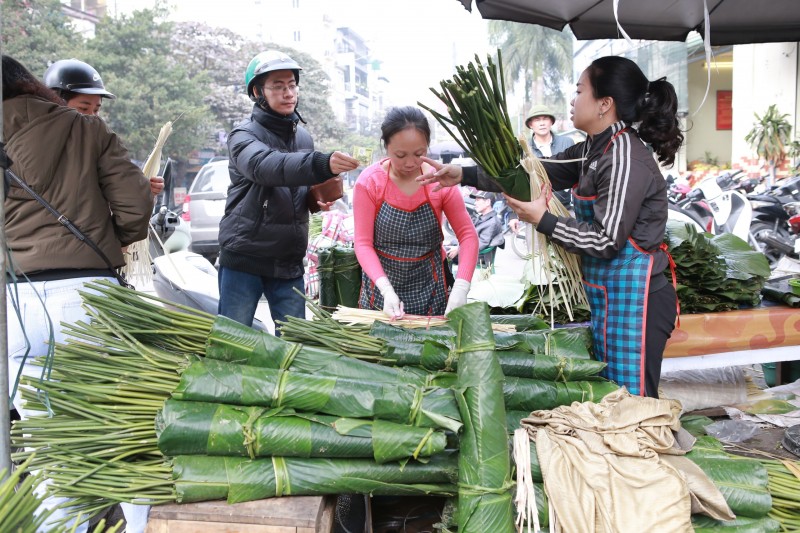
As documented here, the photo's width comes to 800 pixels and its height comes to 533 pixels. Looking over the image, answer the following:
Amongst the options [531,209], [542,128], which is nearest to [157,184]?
[531,209]

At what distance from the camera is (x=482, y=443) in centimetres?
152

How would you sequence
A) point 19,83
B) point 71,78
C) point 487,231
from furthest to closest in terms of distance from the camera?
point 487,231 → point 71,78 → point 19,83

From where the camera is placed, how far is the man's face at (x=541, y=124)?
614 centimetres

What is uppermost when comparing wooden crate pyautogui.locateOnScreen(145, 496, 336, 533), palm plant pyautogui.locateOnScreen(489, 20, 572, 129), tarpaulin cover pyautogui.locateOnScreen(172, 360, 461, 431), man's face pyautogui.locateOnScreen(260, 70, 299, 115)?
palm plant pyautogui.locateOnScreen(489, 20, 572, 129)

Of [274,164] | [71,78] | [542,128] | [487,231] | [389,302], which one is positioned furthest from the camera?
[487,231]

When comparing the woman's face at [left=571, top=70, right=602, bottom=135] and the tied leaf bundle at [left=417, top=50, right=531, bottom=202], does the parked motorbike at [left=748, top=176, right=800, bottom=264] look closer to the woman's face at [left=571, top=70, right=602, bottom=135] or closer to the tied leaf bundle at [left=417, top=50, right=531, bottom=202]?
the woman's face at [left=571, top=70, right=602, bottom=135]

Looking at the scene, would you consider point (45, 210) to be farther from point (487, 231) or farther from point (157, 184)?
point (487, 231)

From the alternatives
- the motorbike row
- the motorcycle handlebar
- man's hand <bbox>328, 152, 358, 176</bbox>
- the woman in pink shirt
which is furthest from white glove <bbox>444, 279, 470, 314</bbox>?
the motorbike row

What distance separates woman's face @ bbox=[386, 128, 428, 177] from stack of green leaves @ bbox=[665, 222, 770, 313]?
1401 mm

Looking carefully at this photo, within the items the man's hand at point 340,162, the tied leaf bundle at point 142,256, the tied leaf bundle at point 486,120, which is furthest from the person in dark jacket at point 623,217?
the tied leaf bundle at point 142,256

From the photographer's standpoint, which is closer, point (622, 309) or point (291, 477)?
point (291, 477)

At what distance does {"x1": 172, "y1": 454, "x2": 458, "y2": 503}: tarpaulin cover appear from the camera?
1509 mm

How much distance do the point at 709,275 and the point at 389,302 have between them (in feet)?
5.93

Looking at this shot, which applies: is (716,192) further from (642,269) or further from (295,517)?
(295,517)
